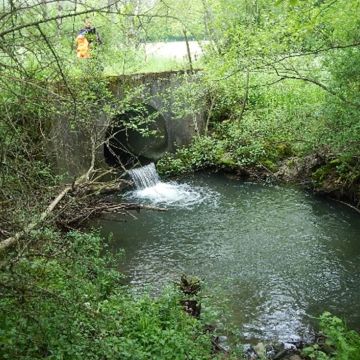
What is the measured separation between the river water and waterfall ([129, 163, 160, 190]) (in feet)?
1.73

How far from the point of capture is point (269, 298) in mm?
7395

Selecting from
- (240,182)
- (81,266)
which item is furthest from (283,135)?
(81,266)

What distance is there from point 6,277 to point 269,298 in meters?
4.89

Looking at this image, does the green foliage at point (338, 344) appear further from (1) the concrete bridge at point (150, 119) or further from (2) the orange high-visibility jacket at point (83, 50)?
(1) the concrete bridge at point (150, 119)

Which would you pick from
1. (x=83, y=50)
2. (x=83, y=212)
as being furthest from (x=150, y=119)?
(x=83, y=212)

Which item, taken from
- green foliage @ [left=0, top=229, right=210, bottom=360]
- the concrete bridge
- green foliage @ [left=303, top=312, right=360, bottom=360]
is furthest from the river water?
the concrete bridge

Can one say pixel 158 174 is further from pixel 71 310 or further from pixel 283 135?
pixel 71 310

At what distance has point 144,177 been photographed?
1417cm

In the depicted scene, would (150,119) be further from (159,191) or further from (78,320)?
(78,320)

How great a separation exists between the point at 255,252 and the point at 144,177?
5.89m

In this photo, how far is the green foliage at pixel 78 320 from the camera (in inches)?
142

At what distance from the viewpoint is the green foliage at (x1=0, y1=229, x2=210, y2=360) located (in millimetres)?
3609

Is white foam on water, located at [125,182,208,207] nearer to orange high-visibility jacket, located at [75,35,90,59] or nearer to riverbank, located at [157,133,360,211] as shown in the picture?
riverbank, located at [157,133,360,211]

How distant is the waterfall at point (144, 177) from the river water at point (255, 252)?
1.73 ft
